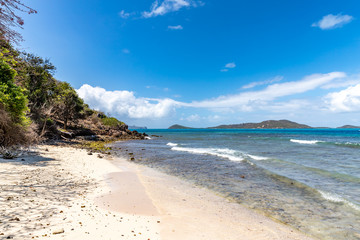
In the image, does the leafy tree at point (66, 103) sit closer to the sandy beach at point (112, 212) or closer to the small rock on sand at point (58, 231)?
the sandy beach at point (112, 212)

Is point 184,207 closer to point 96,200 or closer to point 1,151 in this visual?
point 96,200

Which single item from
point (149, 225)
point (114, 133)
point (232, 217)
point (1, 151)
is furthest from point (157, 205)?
point (114, 133)

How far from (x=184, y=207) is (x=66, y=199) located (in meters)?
4.76

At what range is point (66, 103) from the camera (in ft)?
141

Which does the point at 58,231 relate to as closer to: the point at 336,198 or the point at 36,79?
the point at 336,198

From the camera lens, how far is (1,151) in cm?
1204

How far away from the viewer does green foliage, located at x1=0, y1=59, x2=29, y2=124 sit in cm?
1207

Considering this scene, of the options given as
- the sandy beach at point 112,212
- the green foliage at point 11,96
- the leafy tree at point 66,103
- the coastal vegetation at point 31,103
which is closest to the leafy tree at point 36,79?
the coastal vegetation at point 31,103

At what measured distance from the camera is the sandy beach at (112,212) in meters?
4.98

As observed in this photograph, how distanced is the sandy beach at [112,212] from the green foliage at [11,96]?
14.3 feet

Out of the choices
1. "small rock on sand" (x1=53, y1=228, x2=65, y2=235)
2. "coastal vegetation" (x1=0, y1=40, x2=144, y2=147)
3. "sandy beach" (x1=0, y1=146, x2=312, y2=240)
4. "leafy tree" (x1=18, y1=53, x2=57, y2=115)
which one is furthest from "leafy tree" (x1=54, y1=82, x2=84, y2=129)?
"small rock on sand" (x1=53, y1=228, x2=65, y2=235)

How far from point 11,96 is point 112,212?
1199 centimetres

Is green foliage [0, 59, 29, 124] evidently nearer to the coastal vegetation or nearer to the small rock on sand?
the coastal vegetation

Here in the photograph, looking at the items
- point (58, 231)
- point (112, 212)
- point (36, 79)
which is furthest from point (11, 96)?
point (36, 79)
